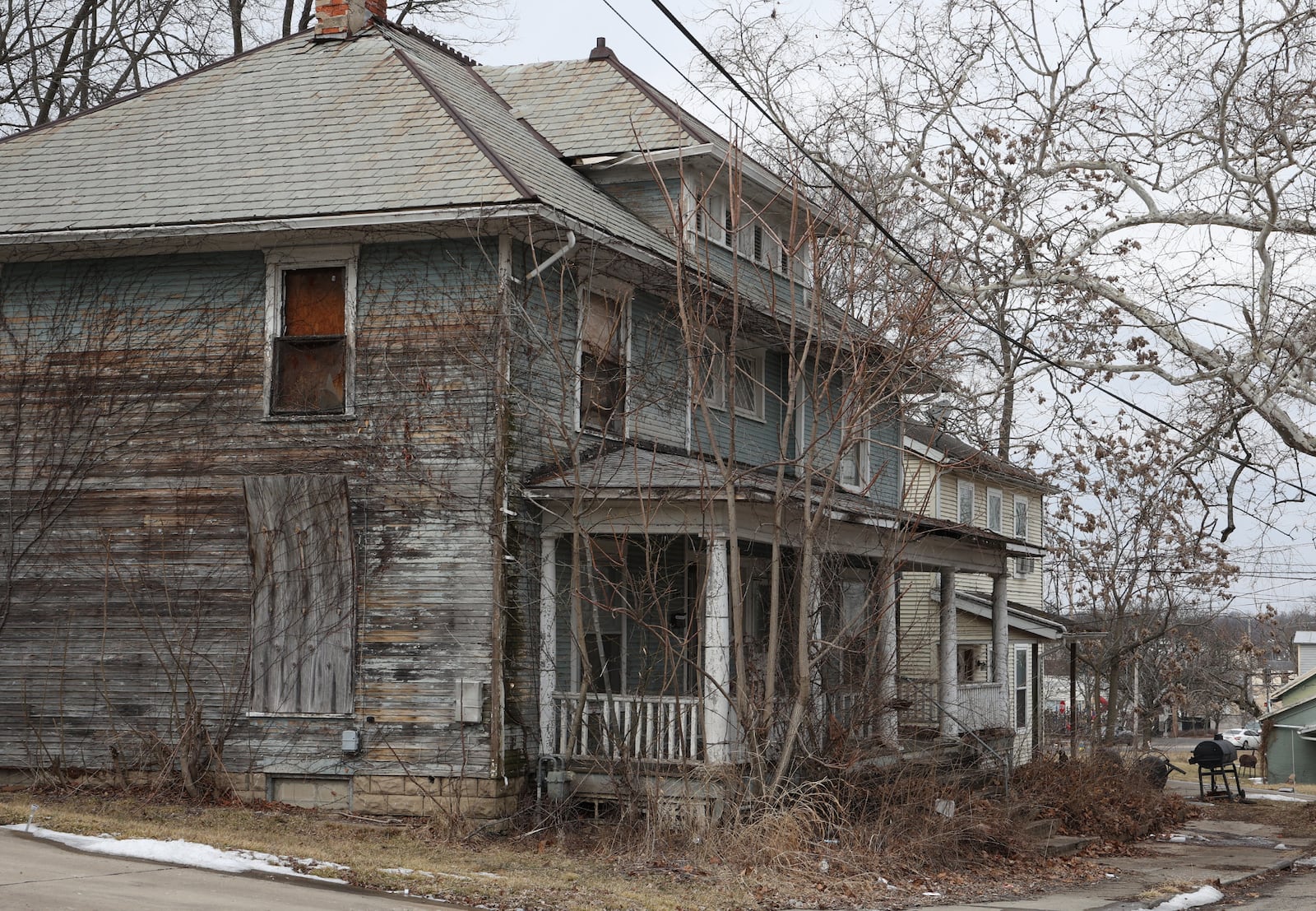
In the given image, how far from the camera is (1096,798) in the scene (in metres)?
18.6

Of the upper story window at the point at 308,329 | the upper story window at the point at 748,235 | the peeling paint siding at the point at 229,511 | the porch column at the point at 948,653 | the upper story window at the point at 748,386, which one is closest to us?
the peeling paint siding at the point at 229,511

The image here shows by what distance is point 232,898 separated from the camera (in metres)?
9.02

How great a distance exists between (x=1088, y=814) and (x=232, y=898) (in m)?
12.3

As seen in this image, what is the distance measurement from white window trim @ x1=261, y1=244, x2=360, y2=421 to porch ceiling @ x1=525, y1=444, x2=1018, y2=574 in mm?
2114

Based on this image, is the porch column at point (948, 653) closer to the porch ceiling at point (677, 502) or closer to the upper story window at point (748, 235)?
the porch ceiling at point (677, 502)

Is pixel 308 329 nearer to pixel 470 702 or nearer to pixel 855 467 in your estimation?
pixel 470 702

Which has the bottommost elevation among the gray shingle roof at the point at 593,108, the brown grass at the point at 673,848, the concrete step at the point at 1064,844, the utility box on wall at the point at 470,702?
the concrete step at the point at 1064,844

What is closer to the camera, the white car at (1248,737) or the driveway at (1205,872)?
the driveway at (1205,872)

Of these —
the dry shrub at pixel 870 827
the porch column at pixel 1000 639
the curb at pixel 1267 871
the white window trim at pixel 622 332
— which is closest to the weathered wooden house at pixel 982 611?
the porch column at pixel 1000 639

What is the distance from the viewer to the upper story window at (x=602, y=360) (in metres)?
15.1

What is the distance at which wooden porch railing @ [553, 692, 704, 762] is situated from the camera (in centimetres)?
1341

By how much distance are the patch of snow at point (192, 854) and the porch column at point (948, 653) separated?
1002 cm

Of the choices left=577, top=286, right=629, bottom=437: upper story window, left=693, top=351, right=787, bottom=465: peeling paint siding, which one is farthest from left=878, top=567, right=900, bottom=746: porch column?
left=577, top=286, right=629, bottom=437: upper story window

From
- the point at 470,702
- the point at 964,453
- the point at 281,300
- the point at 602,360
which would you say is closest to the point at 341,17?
the point at 281,300
